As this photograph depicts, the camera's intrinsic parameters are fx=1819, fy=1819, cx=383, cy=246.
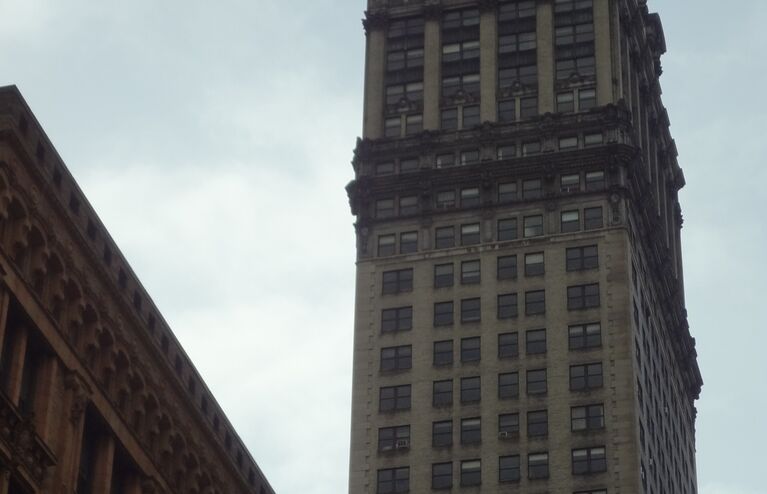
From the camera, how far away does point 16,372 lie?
184ft

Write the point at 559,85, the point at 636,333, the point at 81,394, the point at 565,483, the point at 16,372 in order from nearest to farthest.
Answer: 1. the point at 16,372
2. the point at 81,394
3. the point at 565,483
4. the point at 636,333
5. the point at 559,85

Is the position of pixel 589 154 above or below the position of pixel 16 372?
above

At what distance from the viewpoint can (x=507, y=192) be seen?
143 meters

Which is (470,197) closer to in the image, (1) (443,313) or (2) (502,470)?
(1) (443,313)

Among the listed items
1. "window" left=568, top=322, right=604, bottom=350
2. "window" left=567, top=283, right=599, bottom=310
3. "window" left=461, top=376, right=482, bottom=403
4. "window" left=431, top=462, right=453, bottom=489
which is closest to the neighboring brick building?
"window" left=431, top=462, right=453, bottom=489

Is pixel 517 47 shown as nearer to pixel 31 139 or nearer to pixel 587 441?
pixel 587 441

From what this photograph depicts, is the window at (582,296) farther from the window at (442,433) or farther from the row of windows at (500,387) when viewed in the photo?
the window at (442,433)

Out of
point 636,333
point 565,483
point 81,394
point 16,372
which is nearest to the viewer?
point 16,372

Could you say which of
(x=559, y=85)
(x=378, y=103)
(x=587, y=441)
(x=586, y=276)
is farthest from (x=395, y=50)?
(x=587, y=441)

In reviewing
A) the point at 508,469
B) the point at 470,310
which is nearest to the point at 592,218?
the point at 470,310

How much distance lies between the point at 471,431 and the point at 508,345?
7.40m

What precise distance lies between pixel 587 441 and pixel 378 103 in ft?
124

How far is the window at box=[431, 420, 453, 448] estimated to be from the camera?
429 ft

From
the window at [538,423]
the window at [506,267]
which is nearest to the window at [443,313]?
the window at [506,267]
